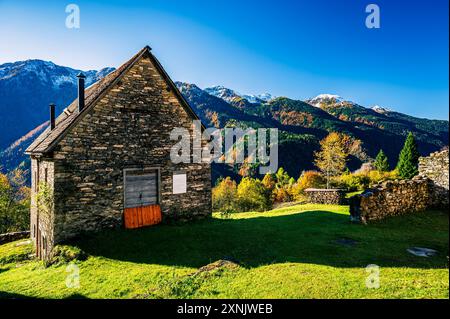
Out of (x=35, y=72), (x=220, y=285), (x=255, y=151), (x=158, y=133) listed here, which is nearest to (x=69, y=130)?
(x=158, y=133)

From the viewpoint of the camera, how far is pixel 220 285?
274 inches

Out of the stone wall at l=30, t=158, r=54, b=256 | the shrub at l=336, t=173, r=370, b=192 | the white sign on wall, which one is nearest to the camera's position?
the stone wall at l=30, t=158, r=54, b=256

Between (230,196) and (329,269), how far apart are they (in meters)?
50.2

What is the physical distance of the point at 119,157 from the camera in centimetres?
1246

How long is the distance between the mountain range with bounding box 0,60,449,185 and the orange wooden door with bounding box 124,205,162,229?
7632cm

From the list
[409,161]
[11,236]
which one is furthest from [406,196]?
[409,161]

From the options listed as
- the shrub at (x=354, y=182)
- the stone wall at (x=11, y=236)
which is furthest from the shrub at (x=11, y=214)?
the shrub at (x=354, y=182)

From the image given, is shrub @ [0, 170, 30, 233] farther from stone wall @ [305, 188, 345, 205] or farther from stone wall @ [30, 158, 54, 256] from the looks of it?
stone wall @ [305, 188, 345, 205]

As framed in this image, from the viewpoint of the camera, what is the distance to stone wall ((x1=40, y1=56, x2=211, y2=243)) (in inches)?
441

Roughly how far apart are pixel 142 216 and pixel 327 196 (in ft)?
46.4

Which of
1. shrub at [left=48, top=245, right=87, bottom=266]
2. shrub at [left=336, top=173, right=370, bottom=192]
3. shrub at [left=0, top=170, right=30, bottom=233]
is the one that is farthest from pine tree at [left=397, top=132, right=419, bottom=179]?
shrub at [left=0, top=170, right=30, bottom=233]

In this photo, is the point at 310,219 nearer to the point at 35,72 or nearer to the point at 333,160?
the point at 333,160

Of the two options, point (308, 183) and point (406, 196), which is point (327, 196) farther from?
point (308, 183)

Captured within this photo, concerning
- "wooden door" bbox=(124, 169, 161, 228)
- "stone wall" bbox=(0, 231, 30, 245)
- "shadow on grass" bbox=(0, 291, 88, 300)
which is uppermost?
"wooden door" bbox=(124, 169, 161, 228)
